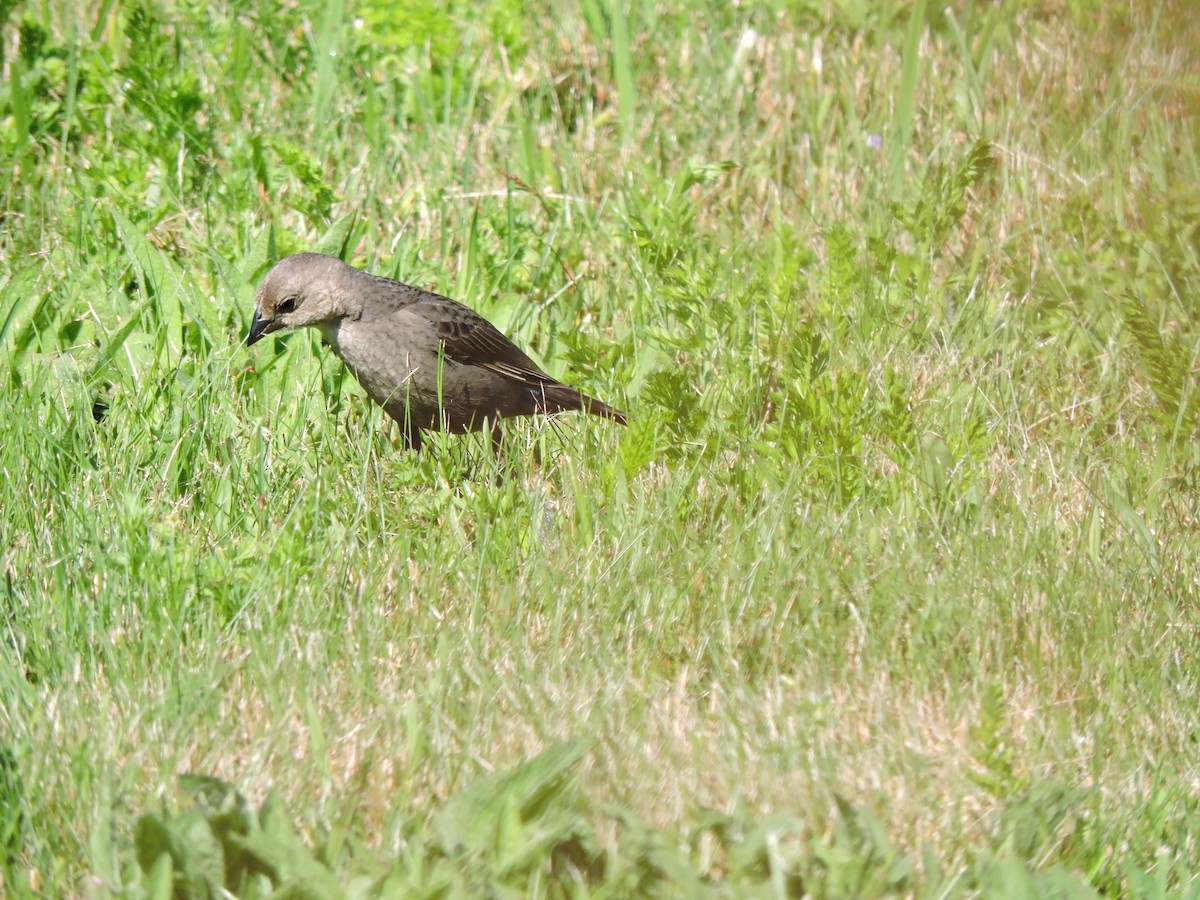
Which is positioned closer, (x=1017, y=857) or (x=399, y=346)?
(x=1017, y=857)

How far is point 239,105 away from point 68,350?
5.65 feet

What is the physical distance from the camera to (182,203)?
18.2 feet

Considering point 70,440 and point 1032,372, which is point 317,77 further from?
point 1032,372

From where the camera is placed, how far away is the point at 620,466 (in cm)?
421

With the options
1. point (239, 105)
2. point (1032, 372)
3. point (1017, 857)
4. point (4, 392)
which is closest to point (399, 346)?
point (4, 392)

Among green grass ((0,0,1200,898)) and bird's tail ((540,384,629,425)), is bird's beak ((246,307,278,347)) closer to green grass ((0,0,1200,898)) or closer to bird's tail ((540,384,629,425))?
green grass ((0,0,1200,898))

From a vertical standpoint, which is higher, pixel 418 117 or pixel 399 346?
pixel 418 117

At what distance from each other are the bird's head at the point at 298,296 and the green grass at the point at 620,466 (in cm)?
20

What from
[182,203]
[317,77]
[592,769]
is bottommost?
[592,769]

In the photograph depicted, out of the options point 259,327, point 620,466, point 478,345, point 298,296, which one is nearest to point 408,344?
point 478,345

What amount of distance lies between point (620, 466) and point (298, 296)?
1.40m

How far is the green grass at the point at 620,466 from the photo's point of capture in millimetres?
2809

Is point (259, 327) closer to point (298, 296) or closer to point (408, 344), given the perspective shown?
point (298, 296)

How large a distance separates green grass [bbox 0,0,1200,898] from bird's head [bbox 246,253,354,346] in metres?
0.20
